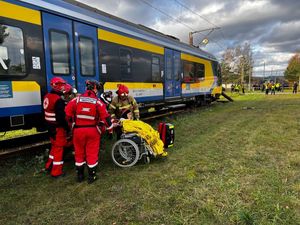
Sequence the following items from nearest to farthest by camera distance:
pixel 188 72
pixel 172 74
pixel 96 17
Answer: pixel 96 17 → pixel 172 74 → pixel 188 72

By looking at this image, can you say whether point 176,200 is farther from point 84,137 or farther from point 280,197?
point 84,137

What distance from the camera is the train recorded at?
495 centimetres

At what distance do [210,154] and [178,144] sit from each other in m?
1.14

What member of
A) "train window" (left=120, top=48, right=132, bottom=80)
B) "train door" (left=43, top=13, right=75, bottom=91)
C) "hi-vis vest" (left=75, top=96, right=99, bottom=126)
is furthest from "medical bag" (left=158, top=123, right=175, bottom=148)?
"train window" (left=120, top=48, right=132, bottom=80)

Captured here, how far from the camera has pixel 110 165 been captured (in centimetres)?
498

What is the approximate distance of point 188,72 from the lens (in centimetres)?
1262

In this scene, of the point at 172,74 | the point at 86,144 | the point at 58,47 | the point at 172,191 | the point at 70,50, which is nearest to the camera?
the point at 172,191

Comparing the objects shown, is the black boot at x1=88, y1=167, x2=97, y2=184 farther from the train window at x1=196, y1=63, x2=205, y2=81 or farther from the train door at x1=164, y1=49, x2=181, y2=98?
the train window at x1=196, y1=63, x2=205, y2=81

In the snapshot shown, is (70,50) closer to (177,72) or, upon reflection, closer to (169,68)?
(169,68)

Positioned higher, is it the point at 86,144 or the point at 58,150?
the point at 86,144

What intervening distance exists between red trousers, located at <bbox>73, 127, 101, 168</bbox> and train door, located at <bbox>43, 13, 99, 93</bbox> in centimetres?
211

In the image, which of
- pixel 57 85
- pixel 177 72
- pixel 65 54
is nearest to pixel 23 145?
pixel 65 54

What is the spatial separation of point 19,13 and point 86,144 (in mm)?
3019

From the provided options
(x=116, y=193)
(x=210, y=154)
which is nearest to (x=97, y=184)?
(x=116, y=193)
